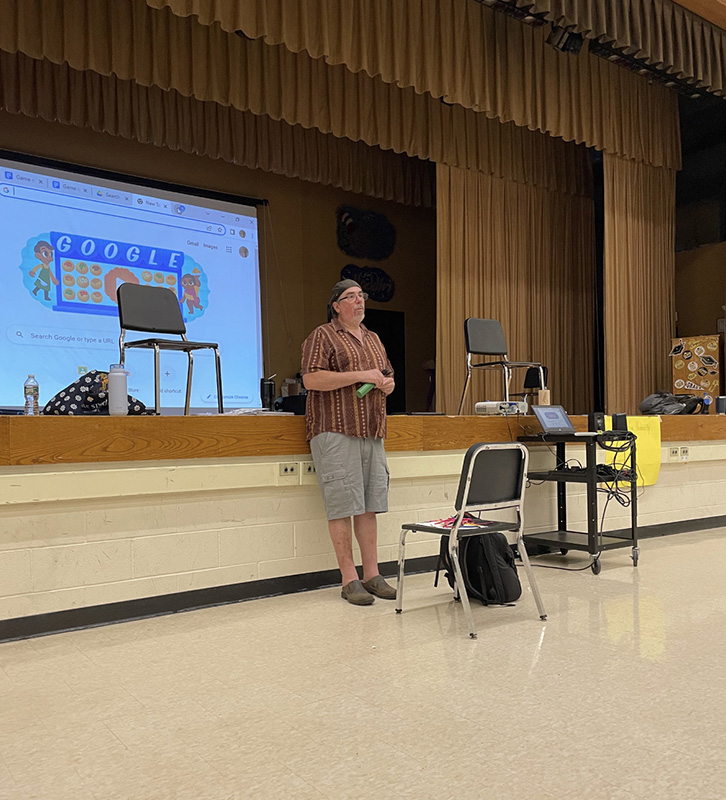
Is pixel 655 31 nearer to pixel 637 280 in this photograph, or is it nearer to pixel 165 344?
pixel 637 280

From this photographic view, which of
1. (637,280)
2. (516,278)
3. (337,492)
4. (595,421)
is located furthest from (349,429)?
(637,280)

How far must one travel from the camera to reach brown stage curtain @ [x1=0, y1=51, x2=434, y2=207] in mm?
A: 5312

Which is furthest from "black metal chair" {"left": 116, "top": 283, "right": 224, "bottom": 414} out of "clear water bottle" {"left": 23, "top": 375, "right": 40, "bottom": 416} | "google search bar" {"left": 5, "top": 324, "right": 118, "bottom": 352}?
"google search bar" {"left": 5, "top": 324, "right": 118, "bottom": 352}

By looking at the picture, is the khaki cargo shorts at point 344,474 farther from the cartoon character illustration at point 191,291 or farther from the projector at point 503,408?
the cartoon character illustration at point 191,291

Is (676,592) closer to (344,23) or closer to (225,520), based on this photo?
(225,520)

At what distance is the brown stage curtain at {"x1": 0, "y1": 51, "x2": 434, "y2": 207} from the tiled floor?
393cm

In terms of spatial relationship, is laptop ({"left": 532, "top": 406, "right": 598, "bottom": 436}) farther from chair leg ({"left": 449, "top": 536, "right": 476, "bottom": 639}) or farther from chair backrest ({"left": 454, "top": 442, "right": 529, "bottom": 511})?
chair leg ({"left": 449, "top": 536, "right": 476, "bottom": 639})

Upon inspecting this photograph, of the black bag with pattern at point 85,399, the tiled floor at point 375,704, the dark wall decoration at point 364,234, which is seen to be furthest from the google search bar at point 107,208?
the tiled floor at point 375,704

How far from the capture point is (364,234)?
7.85m

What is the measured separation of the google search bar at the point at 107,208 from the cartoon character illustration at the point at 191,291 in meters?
0.41

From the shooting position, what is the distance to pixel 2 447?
2791 mm

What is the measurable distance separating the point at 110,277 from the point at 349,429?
132 inches

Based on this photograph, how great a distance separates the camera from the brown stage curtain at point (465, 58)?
426 centimetres

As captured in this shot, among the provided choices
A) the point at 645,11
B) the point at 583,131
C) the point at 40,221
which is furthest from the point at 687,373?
the point at 40,221
